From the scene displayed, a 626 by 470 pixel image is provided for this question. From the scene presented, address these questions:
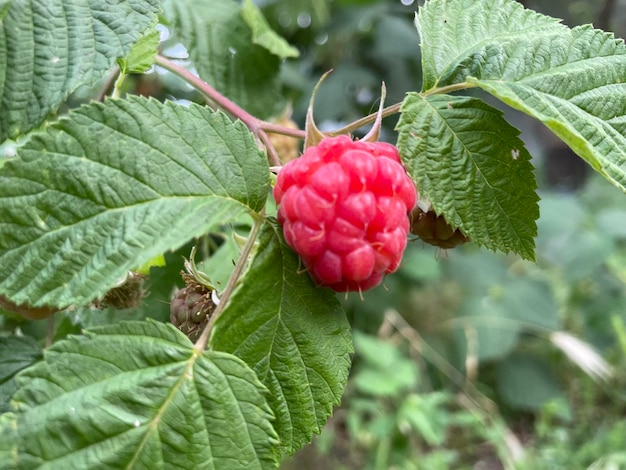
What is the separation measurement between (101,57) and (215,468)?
379 mm

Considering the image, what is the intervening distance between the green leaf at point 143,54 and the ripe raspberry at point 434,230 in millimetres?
328

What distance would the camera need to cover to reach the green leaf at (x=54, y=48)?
1.70 feet

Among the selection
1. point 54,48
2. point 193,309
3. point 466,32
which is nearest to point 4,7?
point 54,48

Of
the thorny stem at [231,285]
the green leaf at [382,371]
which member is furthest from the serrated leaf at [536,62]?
the green leaf at [382,371]

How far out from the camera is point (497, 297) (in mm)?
2680

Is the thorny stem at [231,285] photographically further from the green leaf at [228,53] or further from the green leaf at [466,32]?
the green leaf at [228,53]

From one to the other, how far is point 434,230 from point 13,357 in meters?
0.47

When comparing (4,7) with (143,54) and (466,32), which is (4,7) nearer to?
(143,54)

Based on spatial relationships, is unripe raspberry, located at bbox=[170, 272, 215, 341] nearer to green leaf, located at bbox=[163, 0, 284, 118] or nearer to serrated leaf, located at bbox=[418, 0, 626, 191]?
serrated leaf, located at bbox=[418, 0, 626, 191]

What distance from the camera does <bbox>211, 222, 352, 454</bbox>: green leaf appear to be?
493 mm

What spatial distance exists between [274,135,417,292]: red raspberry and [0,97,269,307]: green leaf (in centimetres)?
6

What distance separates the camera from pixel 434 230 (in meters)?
0.59

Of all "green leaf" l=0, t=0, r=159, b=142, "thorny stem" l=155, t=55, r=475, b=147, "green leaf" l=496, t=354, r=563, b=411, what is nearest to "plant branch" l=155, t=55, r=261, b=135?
"thorny stem" l=155, t=55, r=475, b=147

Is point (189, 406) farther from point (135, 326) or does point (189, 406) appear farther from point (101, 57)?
point (101, 57)
